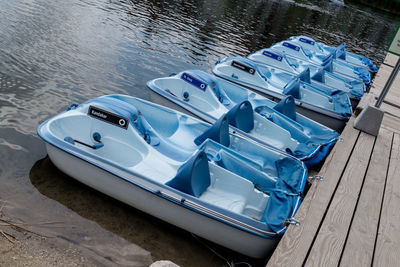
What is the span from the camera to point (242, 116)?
26.6 ft

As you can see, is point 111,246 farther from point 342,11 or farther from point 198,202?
point 342,11

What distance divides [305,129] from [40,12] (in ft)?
37.1

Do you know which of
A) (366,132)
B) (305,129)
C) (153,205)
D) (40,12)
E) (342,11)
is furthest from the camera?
(342,11)

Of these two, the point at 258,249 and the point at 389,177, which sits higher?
the point at 389,177

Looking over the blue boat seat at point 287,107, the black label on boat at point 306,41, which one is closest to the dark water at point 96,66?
the black label on boat at point 306,41

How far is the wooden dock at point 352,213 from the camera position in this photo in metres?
4.24

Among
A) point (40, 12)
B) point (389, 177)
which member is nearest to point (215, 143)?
point (389, 177)

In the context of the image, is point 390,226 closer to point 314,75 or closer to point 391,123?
point 391,123

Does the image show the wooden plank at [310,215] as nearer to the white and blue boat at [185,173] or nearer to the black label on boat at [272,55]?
the white and blue boat at [185,173]

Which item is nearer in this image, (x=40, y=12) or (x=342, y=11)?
(x=40, y=12)

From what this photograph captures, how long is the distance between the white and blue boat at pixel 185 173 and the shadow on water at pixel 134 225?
21 centimetres

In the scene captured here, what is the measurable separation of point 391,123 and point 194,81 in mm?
4644

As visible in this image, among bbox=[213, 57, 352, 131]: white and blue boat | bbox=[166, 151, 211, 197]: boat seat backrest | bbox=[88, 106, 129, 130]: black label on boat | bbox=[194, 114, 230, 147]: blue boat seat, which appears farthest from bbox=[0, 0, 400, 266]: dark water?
bbox=[213, 57, 352, 131]: white and blue boat

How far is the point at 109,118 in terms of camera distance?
6.36 metres
